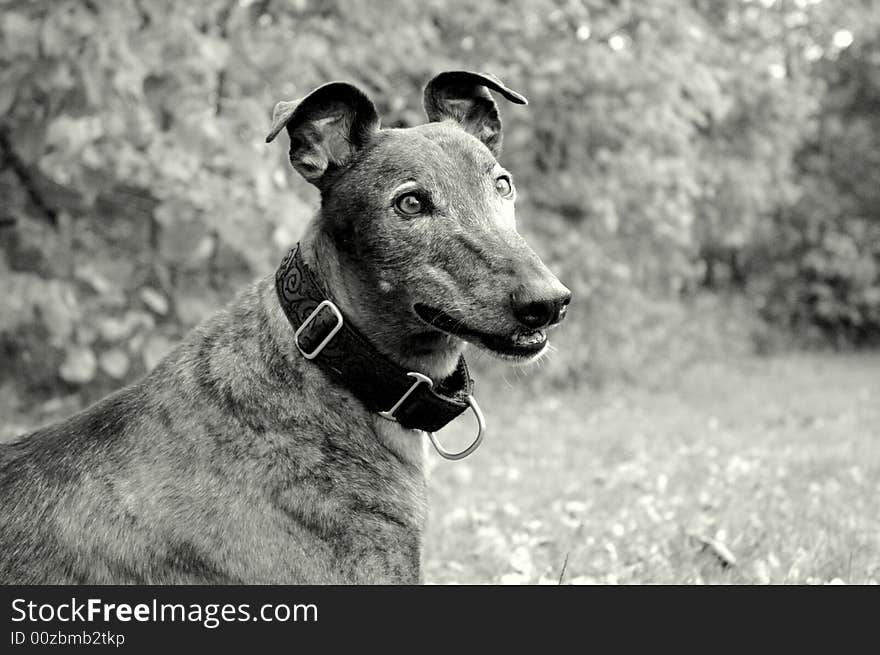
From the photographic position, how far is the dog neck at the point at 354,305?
314 centimetres

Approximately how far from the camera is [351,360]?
300 cm

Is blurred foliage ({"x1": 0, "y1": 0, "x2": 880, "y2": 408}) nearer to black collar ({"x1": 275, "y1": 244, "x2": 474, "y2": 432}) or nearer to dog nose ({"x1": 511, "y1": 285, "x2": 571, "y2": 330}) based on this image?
black collar ({"x1": 275, "y1": 244, "x2": 474, "y2": 432})

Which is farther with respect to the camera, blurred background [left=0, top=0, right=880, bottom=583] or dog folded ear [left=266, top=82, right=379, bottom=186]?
blurred background [left=0, top=0, right=880, bottom=583]

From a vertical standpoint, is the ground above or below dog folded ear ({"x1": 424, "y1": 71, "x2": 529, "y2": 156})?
below

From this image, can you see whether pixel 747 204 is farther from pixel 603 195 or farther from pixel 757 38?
pixel 603 195

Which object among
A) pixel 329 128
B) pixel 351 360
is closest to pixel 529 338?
pixel 351 360

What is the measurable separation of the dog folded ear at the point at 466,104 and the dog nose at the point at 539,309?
1.17 metres

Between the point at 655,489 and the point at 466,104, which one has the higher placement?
the point at 466,104

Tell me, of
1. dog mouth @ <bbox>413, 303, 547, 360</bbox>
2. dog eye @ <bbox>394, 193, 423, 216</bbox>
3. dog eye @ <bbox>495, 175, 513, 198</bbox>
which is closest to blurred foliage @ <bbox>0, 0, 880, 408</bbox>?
dog eye @ <bbox>495, 175, 513, 198</bbox>

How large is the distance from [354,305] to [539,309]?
0.65m

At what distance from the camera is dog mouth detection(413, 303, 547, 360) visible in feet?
9.91

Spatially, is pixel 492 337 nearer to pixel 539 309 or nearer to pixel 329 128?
pixel 539 309

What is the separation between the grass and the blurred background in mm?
28

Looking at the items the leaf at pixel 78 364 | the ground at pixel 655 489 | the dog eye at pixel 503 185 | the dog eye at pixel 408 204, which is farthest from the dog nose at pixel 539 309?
the leaf at pixel 78 364
